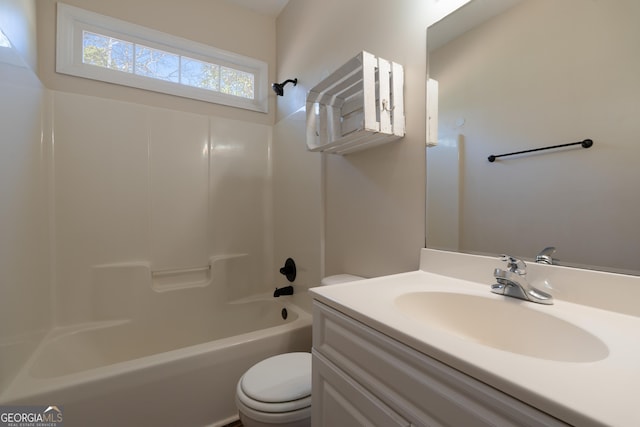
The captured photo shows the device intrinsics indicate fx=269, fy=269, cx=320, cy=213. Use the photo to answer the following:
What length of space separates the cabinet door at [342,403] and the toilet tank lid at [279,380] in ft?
0.60

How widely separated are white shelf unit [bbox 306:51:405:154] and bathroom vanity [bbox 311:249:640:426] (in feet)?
1.97

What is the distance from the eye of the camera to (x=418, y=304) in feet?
2.78

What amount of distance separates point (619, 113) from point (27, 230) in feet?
7.89

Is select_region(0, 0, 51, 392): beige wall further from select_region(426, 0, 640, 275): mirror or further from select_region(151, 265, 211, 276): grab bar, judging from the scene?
select_region(426, 0, 640, 275): mirror

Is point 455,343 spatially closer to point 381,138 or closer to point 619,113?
point 619,113

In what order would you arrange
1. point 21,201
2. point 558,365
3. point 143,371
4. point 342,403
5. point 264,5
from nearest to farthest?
point 558,365 → point 342,403 → point 143,371 → point 21,201 → point 264,5

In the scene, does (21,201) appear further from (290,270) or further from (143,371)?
(290,270)

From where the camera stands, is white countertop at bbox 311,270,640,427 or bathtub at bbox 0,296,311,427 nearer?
white countertop at bbox 311,270,640,427

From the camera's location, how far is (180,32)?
2.06 metres

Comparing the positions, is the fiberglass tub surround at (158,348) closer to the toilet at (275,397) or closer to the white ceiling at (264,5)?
the toilet at (275,397)

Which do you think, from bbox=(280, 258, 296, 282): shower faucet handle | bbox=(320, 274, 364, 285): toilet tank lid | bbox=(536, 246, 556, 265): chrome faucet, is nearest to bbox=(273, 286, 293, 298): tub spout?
bbox=(280, 258, 296, 282): shower faucet handle

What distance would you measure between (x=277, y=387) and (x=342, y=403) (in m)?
0.41

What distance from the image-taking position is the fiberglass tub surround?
1076mm

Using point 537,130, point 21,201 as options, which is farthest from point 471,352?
point 21,201
